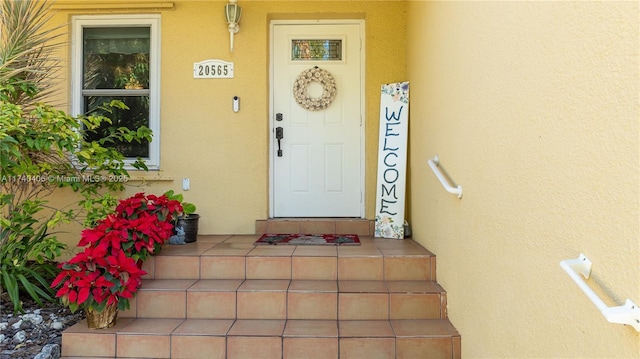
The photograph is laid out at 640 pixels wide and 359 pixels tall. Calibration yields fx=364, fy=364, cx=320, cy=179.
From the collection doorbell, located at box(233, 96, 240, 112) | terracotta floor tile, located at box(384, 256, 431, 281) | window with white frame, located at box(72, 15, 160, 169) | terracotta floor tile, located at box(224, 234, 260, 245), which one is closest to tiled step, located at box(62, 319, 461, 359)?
terracotta floor tile, located at box(384, 256, 431, 281)

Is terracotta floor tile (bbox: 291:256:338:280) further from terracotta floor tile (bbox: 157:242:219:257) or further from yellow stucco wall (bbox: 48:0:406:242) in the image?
yellow stucco wall (bbox: 48:0:406:242)

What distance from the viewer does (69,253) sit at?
3.25 m

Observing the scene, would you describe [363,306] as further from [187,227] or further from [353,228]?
[187,227]

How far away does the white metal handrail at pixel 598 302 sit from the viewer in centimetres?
86

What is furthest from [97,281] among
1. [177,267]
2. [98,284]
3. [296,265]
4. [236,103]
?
[236,103]

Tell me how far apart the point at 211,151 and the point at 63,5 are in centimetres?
196

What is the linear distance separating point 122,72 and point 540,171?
3.70 metres

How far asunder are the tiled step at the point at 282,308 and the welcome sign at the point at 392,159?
0.46 meters

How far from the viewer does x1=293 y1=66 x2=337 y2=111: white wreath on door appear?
139 inches

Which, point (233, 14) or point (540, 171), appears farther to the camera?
point (233, 14)

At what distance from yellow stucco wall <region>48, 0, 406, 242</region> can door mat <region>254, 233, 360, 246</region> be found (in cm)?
37

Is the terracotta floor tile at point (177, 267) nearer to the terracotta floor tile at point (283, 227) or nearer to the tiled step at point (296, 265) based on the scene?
the tiled step at point (296, 265)

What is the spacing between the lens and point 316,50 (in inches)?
142

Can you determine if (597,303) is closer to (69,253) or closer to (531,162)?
(531,162)
